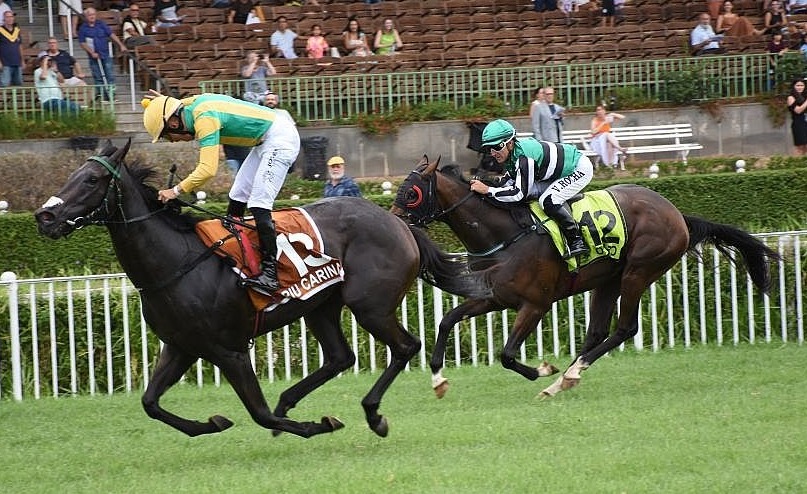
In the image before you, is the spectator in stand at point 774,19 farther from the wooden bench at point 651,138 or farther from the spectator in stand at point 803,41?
the wooden bench at point 651,138

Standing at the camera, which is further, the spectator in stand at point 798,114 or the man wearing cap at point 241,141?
the spectator in stand at point 798,114

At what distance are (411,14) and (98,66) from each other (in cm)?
576

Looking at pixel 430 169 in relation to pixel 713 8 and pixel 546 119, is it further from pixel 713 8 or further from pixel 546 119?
pixel 713 8

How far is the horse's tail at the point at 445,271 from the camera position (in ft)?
28.6

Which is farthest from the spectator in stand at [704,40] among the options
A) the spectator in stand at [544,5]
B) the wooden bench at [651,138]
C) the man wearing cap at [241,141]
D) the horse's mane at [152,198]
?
the horse's mane at [152,198]

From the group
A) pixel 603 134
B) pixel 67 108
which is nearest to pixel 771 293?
pixel 603 134

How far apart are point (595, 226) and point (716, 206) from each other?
581 centimetres

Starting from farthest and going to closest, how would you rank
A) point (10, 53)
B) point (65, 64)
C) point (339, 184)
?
point (65, 64) → point (10, 53) → point (339, 184)

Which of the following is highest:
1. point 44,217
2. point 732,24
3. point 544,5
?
point 544,5

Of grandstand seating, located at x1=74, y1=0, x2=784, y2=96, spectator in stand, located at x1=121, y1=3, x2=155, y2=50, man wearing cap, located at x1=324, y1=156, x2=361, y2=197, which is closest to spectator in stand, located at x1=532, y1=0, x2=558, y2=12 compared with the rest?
grandstand seating, located at x1=74, y1=0, x2=784, y2=96

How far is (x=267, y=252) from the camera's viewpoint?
7.80 meters

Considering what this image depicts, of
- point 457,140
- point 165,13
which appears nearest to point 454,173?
point 457,140

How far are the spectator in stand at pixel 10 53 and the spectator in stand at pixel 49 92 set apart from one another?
1.11 ft

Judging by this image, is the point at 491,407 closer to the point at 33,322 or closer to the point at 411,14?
the point at 33,322
